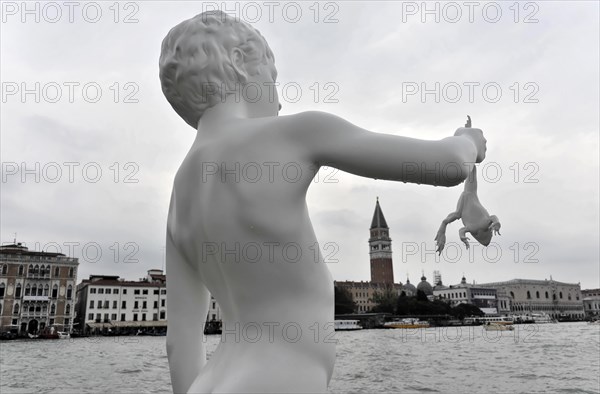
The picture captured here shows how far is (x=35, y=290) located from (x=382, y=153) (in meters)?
64.2

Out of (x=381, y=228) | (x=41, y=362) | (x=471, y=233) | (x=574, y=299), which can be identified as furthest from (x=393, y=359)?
(x=574, y=299)

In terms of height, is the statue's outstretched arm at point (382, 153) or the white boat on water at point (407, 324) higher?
the statue's outstretched arm at point (382, 153)

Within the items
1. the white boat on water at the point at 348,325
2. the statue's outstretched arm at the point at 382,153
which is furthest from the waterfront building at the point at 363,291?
the statue's outstretched arm at the point at 382,153

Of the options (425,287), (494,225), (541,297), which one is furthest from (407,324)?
(494,225)

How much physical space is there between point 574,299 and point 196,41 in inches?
5799

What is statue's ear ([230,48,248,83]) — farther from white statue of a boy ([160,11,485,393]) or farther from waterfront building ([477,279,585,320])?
waterfront building ([477,279,585,320])

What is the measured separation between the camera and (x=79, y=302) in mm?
68938

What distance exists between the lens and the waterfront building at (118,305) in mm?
63125

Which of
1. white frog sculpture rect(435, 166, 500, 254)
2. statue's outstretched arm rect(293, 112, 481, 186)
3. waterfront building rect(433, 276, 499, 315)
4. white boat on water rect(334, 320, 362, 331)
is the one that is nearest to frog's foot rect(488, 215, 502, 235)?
white frog sculpture rect(435, 166, 500, 254)

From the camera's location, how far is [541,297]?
121688 mm

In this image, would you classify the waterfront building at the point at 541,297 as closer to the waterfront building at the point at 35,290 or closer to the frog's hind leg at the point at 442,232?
the waterfront building at the point at 35,290

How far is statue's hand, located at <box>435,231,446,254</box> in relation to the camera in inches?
56.3

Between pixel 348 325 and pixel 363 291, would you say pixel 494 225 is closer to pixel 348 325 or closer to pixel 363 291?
pixel 348 325

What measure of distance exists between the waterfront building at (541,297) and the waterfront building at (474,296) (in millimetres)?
4744
